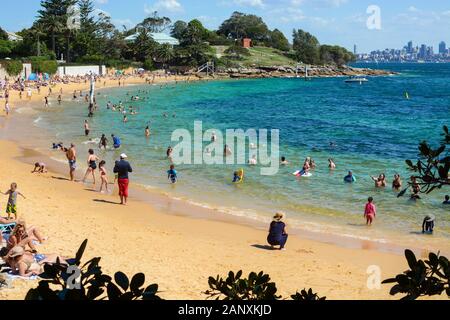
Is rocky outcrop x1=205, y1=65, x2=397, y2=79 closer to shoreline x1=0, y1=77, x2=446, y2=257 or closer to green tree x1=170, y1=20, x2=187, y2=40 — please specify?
green tree x1=170, y1=20, x2=187, y2=40

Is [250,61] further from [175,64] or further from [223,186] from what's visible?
[223,186]

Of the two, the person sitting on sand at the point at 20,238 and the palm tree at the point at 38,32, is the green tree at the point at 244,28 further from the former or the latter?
the person sitting on sand at the point at 20,238

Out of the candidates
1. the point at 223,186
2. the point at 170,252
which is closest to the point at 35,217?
the point at 170,252

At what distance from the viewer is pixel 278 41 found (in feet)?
544

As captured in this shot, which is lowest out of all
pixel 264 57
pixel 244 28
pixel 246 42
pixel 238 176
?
pixel 238 176

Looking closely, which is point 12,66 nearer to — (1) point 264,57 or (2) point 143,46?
(2) point 143,46

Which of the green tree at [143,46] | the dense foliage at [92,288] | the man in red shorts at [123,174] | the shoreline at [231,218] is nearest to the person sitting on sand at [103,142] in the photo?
the shoreline at [231,218]

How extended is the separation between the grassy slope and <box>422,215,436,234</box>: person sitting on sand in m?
119

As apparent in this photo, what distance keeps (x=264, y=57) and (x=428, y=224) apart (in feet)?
442

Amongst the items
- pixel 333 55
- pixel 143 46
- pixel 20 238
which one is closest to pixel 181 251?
pixel 20 238

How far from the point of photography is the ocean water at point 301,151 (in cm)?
1708

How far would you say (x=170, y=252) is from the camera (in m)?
11.6
